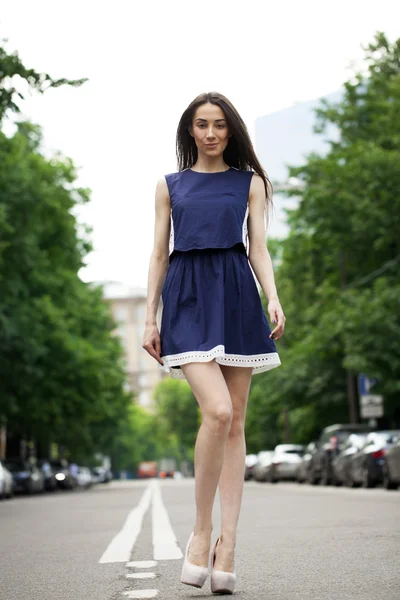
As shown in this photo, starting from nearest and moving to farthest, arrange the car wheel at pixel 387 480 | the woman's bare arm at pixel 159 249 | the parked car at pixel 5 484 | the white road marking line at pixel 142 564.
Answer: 1. the woman's bare arm at pixel 159 249
2. the white road marking line at pixel 142 564
3. the car wheel at pixel 387 480
4. the parked car at pixel 5 484

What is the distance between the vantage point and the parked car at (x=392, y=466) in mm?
23734

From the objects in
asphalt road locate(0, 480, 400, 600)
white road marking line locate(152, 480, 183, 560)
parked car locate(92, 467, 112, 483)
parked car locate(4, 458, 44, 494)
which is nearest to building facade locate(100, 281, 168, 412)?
parked car locate(92, 467, 112, 483)

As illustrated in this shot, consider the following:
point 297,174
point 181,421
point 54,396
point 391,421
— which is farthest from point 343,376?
point 181,421

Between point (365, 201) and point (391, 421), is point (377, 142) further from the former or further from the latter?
point (391, 421)

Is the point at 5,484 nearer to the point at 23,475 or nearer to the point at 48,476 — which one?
the point at 23,475

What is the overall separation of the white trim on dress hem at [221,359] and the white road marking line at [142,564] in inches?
77.6

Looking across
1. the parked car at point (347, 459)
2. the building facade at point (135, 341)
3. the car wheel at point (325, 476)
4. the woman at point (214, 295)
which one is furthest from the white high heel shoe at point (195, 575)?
the building facade at point (135, 341)

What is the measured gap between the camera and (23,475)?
148ft

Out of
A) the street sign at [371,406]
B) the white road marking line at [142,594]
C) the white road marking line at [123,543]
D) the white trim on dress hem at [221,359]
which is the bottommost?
the white road marking line at [142,594]

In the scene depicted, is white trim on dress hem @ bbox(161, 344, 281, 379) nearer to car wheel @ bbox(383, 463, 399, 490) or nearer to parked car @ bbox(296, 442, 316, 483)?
car wheel @ bbox(383, 463, 399, 490)

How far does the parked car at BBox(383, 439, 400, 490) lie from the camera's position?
2373 centimetres

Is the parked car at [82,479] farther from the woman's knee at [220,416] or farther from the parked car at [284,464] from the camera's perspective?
the woman's knee at [220,416]

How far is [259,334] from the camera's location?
598 cm

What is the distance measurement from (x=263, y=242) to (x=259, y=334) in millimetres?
474
